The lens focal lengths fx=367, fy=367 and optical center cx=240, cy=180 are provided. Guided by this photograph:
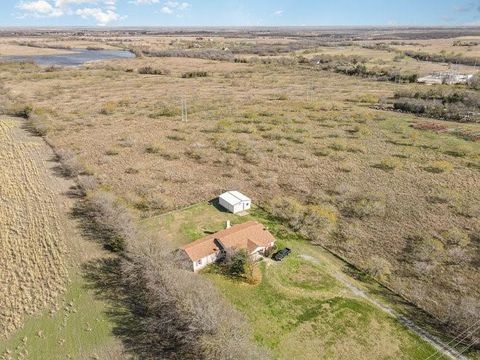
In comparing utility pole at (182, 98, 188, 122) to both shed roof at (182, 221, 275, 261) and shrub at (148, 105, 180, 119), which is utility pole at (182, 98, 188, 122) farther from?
shed roof at (182, 221, 275, 261)

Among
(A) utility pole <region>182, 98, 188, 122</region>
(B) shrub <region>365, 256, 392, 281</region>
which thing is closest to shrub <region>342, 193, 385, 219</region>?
(B) shrub <region>365, 256, 392, 281</region>

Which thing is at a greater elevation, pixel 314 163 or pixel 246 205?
pixel 246 205

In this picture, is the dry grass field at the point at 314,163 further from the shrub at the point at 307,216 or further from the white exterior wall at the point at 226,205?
the white exterior wall at the point at 226,205

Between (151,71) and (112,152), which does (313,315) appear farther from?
(151,71)

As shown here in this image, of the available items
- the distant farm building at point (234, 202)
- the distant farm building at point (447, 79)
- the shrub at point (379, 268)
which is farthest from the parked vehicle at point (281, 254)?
the distant farm building at point (447, 79)

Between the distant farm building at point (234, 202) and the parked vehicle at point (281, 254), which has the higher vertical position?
the distant farm building at point (234, 202)

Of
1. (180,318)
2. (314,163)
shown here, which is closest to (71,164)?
(314,163)

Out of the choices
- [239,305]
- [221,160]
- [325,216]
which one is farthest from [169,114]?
[239,305]
